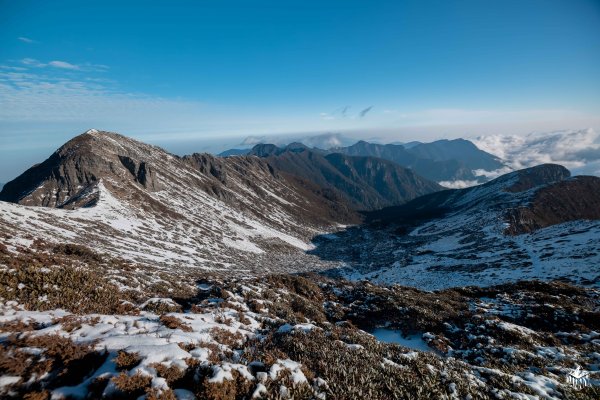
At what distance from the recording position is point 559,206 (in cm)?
15150

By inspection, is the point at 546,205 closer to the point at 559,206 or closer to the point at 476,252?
the point at 559,206

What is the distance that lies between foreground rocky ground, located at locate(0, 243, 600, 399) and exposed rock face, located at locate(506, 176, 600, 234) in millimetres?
102199

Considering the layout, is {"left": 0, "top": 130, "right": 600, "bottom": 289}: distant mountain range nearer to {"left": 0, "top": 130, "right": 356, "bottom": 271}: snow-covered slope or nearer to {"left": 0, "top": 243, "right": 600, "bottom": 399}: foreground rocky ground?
{"left": 0, "top": 130, "right": 356, "bottom": 271}: snow-covered slope

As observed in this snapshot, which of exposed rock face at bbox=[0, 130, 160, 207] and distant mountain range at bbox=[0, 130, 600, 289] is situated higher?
exposed rock face at bbox=[0, 130, 160, 207]

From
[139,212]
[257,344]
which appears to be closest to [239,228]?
[139,212]

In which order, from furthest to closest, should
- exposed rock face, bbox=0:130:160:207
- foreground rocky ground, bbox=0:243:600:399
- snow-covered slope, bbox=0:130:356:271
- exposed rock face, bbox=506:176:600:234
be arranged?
exposed rock face, bbox=506:176:600:234
exposed rock face, bbox=0:130:160:207
snow-covered slope, bbox=0:130:356:271
foreground rocky ground, bbox=0:243:600:399

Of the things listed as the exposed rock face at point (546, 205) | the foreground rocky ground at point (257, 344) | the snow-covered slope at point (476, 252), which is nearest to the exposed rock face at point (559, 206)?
the exposed rock face at point (546, 205)

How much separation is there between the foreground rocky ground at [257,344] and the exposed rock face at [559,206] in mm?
102199

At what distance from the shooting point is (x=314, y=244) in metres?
131

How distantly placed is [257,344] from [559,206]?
19316cm

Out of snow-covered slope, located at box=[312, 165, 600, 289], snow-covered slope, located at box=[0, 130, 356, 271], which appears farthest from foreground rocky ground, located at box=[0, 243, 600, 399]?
snow-covered slope, located at box=[312, 165, 600, 289]

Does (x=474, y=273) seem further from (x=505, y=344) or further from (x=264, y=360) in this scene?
(x=264, y=360)

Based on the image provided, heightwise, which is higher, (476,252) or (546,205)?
(476,252)

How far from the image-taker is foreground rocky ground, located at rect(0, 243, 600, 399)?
8312mm
